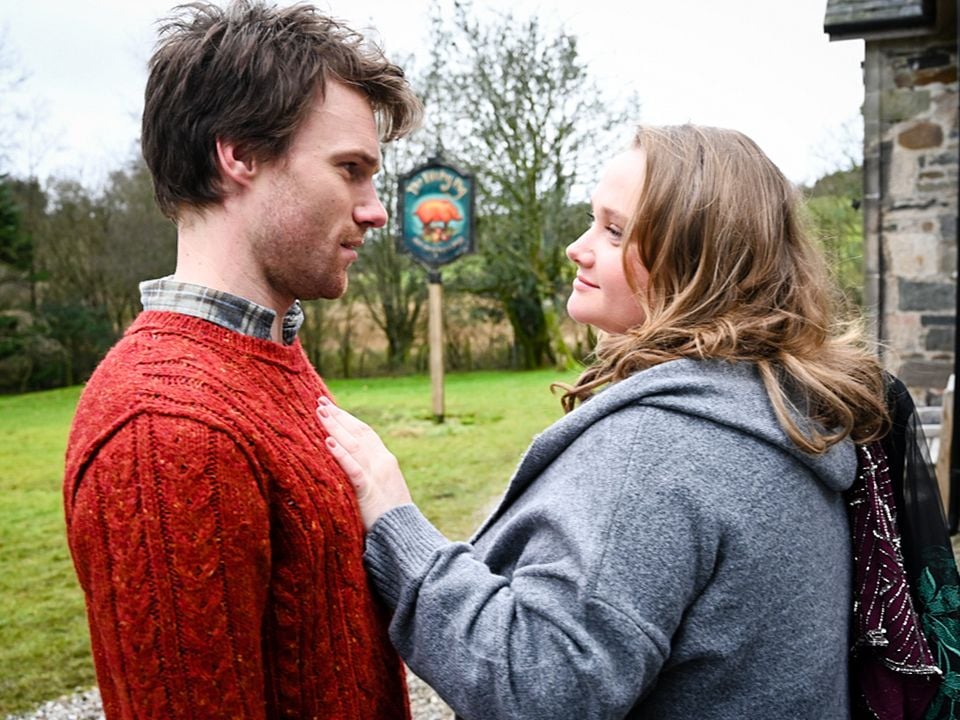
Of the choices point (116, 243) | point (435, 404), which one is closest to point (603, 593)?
point (435, 404)

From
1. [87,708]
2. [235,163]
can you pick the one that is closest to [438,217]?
[87,708]

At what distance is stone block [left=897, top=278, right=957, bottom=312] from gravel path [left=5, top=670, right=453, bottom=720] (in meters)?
5.28

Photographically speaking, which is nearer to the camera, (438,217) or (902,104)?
(902,104)

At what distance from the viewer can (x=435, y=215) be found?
11.6 metres

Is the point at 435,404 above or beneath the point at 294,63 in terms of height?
beneath

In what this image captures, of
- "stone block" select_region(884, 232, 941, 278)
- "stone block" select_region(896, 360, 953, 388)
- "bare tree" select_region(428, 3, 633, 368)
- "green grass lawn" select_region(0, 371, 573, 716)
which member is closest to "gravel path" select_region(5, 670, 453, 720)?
"green grass lawn" select_region(0, 371, 573, 716)

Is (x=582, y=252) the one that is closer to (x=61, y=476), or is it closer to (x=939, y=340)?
(x=939, y=340)

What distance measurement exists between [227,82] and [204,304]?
367 millimetres

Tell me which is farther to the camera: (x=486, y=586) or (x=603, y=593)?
(x=486, y=586)

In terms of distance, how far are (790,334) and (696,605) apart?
1.61 ft

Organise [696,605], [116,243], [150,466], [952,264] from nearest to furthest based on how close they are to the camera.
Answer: [150,466] → [696,605] → [952,264] → [116,243]

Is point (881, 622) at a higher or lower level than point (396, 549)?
lower

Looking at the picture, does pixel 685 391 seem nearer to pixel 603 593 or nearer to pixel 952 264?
pixel 603 593

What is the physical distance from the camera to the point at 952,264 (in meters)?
6.94
